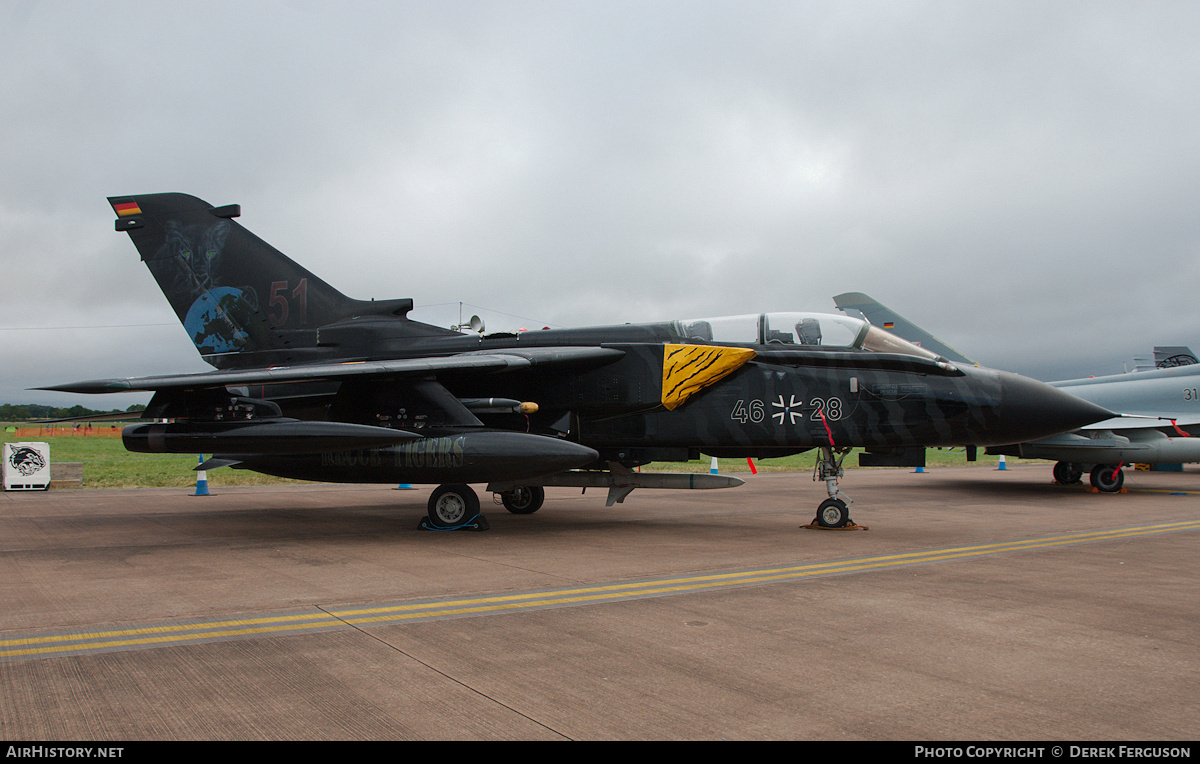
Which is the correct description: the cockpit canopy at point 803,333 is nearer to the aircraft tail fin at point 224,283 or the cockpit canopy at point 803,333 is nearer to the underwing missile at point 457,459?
the underwing missile at point 457,459

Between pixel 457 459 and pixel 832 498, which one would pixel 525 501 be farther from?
pixel 832 498

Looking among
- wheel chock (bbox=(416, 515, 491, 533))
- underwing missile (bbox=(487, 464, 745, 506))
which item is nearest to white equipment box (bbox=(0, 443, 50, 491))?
wheel chock (bbox=(416, 515, 491, 533))

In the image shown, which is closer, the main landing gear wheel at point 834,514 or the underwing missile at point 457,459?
the underwing missile at point 457,459

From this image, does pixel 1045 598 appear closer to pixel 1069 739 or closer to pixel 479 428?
pixel 1069 739

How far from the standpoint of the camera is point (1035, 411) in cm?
973

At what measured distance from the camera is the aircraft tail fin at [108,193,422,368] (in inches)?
483

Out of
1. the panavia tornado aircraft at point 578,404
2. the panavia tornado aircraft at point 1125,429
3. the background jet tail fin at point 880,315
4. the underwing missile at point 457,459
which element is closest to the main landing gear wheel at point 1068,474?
the panavia tornado aircraft at point 1125,429

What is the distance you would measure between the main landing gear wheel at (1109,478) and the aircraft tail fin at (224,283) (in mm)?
16850

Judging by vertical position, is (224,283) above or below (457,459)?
above

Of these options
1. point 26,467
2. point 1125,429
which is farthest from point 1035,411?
point 26,467

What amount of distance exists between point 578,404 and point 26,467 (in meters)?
14.5

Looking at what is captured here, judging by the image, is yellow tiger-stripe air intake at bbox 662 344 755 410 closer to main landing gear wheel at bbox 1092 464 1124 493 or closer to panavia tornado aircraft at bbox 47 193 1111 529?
panavia tornado aircraft at bbox 47 193 1111 529

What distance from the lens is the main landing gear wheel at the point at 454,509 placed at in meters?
10.4

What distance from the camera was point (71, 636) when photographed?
4.82 metres
